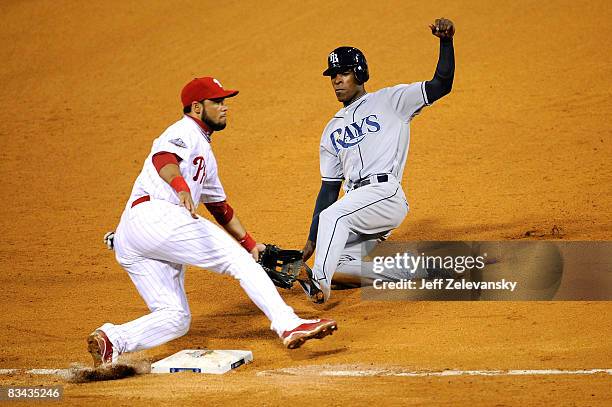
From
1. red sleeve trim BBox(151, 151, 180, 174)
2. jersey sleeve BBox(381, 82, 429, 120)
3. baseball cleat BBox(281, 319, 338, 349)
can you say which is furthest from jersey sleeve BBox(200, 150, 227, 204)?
jersey sleeve BBox(381, 82, 429, 120)

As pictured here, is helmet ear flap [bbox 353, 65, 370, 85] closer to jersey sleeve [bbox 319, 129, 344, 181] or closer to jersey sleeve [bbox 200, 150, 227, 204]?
jersey sleeve [bbox 319, 129, 344, 181]

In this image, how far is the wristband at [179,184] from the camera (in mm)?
5834

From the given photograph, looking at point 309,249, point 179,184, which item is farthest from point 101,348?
point 309,249

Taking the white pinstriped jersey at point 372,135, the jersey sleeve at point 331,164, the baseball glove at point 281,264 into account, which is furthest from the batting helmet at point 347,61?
the baseball glove at point 281,264

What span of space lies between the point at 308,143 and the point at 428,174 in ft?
5.99

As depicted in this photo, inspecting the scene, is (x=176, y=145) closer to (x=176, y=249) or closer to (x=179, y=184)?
(x=179, y=184)

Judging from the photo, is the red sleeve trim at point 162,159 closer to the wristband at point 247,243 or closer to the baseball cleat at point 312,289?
the wristband at point 247,243

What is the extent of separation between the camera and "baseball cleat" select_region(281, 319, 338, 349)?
5797 millimetres

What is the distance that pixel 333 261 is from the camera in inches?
286

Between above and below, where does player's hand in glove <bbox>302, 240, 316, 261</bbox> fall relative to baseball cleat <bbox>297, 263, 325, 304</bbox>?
above

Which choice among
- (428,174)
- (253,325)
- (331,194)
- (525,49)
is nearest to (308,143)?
(428,174)

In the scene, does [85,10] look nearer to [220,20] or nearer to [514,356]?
[220,20]

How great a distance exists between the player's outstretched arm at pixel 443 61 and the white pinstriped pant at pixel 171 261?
7.13 ft

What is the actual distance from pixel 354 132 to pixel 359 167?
10.8 inches
